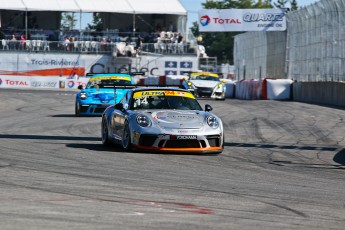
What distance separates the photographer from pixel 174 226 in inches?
262

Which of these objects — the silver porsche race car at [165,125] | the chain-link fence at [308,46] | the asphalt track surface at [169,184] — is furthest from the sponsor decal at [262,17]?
the silver porsche race car at [165,125]

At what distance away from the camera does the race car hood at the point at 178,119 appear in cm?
1359

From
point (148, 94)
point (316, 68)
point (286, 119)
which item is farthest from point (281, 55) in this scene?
point (148, 94)

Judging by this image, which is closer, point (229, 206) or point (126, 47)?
point (229, 206)

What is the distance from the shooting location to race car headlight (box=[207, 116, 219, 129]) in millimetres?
13820

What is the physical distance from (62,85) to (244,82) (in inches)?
635

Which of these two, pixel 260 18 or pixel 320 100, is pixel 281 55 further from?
pixel 320 100

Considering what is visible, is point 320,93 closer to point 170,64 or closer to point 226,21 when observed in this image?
point 226,21

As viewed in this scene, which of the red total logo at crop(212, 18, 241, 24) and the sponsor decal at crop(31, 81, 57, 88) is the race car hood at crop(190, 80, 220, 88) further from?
the sponsor decal at crop(31, 81, 57, 88)

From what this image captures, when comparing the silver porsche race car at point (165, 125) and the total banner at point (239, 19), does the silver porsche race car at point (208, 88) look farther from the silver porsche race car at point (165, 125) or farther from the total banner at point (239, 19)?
the silver porsche race car at point (165, 125)

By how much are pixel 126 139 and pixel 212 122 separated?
1.39 metres

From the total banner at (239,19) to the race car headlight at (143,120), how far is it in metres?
34.4

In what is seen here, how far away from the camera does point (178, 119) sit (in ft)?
45.2

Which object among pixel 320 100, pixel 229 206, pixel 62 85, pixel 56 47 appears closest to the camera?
pixel 229 206
